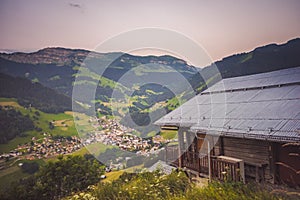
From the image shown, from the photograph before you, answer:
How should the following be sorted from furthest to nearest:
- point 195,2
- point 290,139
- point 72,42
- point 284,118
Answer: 1. point 72,42
2. point 195,2
3. point 284,118
4. point 290,139

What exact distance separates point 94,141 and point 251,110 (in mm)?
11610

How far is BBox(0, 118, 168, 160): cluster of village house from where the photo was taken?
13.9 meters

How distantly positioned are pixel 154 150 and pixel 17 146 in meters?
8.17

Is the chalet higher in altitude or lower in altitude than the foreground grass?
higher

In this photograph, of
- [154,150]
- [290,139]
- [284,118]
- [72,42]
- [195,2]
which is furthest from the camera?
[72,42]

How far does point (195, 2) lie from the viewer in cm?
1184

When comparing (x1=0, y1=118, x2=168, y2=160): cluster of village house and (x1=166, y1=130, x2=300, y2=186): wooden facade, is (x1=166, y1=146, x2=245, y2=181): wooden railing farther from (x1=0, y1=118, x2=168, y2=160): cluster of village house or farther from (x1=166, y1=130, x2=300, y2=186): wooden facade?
(x1=0, y1=118, x2=168, y2=160): cluster of village house

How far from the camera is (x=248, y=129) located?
208 inches

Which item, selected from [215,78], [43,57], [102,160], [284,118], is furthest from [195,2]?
[43,57]

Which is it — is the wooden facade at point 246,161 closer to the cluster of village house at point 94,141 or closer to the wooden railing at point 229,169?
A: the wooden railing at point 229,169

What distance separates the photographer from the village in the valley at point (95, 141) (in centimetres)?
1392

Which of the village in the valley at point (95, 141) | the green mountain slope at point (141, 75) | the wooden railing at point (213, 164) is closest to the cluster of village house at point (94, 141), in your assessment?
the village in the valley at point (95, 141)

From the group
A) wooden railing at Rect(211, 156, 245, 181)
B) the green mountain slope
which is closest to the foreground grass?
wooden railing at Rect(211, 156, 245, 181)

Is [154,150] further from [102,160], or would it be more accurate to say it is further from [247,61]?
[247,61]
